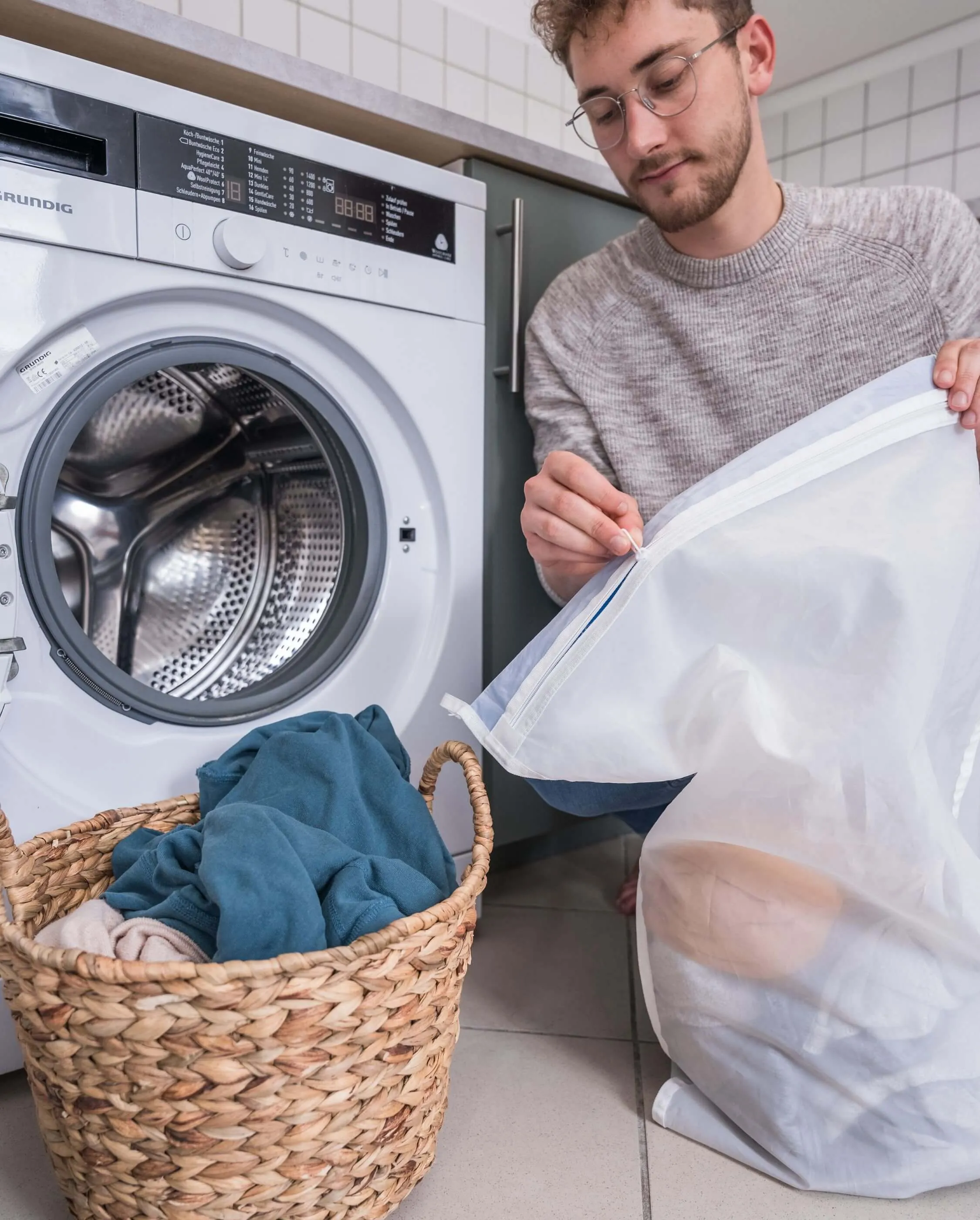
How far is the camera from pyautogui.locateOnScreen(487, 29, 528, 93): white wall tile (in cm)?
182

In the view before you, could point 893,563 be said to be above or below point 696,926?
above

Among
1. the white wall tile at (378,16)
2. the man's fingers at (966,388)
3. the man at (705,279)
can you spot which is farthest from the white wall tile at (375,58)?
the man's fingers at (966,388)

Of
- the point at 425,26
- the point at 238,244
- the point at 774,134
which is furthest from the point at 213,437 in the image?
the point at 774,134

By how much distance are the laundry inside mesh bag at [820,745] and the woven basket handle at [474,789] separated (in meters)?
0.06

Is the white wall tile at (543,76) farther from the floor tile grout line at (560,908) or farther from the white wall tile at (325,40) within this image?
the floor tile grout line at (560,908)

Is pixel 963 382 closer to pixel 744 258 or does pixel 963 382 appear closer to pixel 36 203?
pixel 744 258

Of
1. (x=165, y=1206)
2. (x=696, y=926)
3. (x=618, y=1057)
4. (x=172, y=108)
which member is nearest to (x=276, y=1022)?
(x=165, y=1206)

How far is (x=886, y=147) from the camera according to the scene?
2092 millimetres

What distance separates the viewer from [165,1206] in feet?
1.82

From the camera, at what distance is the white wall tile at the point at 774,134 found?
227 cm

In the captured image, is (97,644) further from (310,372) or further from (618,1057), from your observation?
(618,1057)

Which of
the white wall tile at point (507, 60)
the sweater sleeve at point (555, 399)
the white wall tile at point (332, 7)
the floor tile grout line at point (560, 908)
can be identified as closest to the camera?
the sweater sleeve at point (555, 399)

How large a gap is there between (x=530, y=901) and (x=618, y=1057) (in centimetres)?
35

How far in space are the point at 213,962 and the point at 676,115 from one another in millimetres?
864
